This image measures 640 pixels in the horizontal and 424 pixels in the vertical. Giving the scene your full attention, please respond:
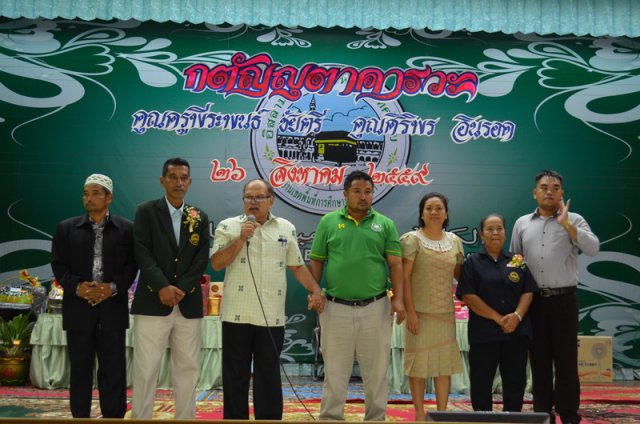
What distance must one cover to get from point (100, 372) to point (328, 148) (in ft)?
11.4

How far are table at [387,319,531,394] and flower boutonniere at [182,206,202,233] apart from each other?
244 cm

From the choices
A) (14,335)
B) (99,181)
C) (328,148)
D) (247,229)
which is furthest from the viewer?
(328,148)

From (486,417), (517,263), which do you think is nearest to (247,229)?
(517,263)

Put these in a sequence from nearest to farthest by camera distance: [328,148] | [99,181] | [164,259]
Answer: [164,259] → [99,181] → [328,148]

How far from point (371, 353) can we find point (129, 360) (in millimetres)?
2534

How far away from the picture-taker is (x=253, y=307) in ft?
12.6

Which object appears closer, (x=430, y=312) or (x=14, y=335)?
(x=430, y=312)

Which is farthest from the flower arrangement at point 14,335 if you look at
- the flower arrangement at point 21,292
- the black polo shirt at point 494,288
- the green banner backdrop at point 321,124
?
the black polo shirt at point 494,288

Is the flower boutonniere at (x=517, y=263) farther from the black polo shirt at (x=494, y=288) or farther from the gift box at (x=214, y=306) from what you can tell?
the gift box at (x=214, y=306)

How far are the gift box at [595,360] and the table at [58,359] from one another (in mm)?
3097

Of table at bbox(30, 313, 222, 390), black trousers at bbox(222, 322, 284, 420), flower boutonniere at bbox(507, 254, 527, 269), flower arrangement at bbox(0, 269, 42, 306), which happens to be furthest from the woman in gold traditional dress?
flower arrangement at bbox(0, 269, 42, 306)

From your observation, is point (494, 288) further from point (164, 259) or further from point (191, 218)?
point (164, 259)

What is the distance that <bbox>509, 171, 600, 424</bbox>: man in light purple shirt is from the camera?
4.12 meters

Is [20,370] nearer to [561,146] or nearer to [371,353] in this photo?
[371,353]
